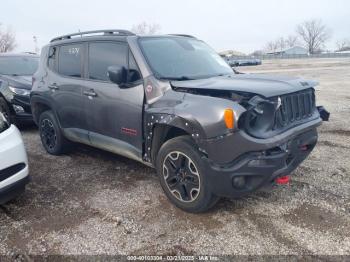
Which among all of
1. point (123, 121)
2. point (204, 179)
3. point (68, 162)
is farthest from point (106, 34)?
point (204, 179)

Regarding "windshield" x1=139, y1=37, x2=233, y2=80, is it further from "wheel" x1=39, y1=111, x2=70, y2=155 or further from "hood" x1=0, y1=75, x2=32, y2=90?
"hood" x1=0, y1=75, x2=32, y2=90

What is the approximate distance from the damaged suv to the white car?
1077 millimetres

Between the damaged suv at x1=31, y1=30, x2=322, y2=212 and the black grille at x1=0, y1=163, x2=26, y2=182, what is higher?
the damaged suv at x1=31, y1=30, x2=322, y2=212

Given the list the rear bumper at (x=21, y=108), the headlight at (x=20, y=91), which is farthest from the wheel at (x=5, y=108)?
the headlight at (x=20, y=91)

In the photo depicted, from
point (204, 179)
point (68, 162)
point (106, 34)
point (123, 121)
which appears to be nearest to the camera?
point (204, 179)

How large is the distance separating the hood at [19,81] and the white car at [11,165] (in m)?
3.77

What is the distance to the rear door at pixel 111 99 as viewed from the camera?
12.9 feet

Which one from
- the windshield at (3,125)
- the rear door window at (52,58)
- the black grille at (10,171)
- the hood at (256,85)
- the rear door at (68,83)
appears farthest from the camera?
the rear door window at (52,58)

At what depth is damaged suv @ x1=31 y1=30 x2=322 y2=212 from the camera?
3.06 m

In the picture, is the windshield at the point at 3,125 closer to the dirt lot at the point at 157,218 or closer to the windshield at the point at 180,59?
the dirt lot at the point at 157,218

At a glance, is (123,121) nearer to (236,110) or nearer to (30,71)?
(236,110)

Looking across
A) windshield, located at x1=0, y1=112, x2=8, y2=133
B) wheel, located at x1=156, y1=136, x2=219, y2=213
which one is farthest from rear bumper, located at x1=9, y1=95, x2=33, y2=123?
wheel, located at x1=156, y1=136, x2=219, y2=213

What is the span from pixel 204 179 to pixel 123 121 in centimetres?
135

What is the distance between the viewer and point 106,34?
455cm
